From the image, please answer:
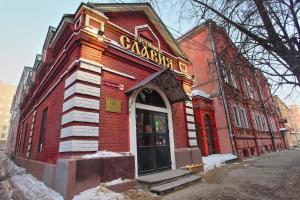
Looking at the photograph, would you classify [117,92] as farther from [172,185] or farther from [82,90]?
[172,185]

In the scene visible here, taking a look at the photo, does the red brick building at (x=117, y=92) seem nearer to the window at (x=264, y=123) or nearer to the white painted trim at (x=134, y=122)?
the white painted trim at (x=134, y=122)

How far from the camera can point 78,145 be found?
4871 millimetres

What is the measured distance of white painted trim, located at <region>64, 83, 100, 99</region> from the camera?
5.25 m

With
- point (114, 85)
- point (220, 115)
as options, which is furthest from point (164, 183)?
point (220, 115)

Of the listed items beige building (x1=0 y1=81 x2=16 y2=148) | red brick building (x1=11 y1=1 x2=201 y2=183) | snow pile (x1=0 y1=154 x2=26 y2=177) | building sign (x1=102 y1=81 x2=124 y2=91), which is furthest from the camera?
beige building (x1=0 y1=81 x2=16 y2=148)

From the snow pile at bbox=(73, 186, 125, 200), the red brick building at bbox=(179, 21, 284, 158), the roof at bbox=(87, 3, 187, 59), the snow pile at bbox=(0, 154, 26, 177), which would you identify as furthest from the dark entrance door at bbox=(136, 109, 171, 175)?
the snow pile at bbox=(0, 154, 26, 177)

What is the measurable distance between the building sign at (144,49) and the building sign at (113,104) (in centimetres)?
232

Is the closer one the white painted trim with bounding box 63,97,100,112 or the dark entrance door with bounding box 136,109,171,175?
the white painted trim with bounding box 63,97,100,112

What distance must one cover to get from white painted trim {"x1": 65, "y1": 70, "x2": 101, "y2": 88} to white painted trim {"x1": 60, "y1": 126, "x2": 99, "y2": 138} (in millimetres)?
1417

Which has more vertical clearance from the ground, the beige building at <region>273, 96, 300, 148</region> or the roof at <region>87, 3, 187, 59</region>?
the roof at <region>87, 3, 187, 59</region>

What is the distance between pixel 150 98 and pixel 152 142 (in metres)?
1.88

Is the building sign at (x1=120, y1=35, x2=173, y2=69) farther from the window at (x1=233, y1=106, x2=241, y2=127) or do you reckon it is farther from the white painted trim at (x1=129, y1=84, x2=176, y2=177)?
the window at (x1=233, y1=106, x2=241, y2=127)

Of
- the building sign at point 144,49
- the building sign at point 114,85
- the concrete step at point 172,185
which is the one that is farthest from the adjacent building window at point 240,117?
the building sign at point 114,85

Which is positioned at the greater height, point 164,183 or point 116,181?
point 116,181
